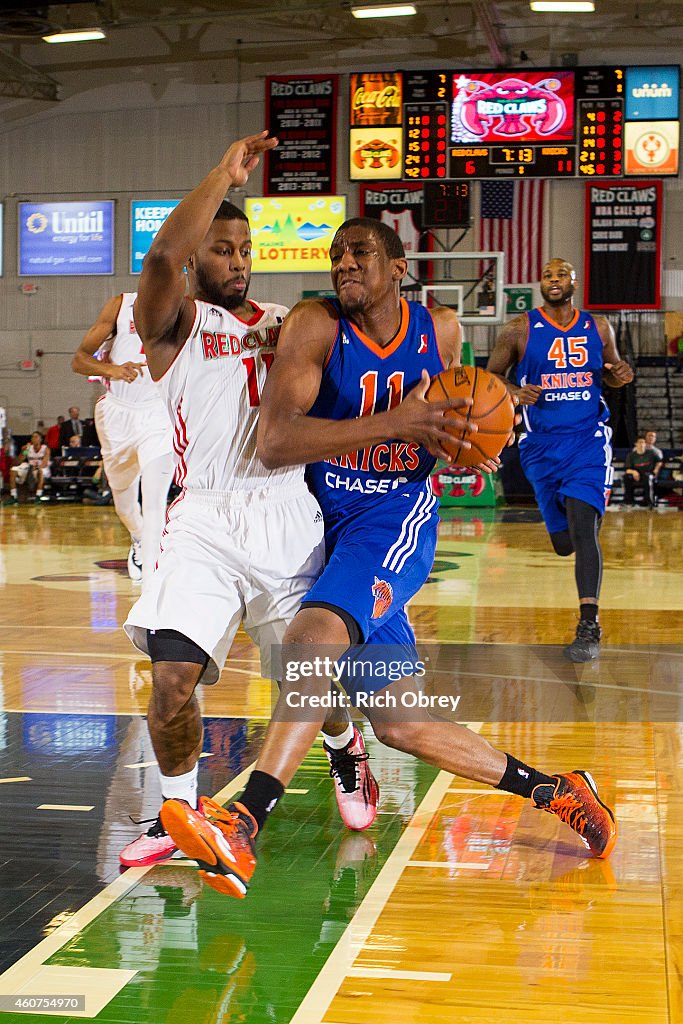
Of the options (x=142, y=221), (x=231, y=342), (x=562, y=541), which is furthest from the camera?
(x=142, y=221)

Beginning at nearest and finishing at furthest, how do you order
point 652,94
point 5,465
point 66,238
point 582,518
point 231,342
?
point 231,342 < point 582,518 < point 652,94 < point 5,465 < point 66,238

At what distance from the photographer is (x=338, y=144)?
24734 millimetres

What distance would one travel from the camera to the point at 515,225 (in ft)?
80.0

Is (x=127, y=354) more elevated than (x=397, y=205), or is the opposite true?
(x=397, y=205)

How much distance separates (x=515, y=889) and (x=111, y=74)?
2605cm

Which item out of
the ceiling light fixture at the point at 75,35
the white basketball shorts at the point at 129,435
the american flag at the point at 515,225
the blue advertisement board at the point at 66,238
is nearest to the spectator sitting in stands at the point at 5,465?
the blue advertisement board at the point at 66,238

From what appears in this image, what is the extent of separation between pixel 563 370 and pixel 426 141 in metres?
14.6

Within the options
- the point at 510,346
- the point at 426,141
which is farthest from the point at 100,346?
the point at 426,141

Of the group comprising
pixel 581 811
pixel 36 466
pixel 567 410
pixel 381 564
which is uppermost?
pixel 567 410

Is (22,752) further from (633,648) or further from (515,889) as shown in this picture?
(633,648)

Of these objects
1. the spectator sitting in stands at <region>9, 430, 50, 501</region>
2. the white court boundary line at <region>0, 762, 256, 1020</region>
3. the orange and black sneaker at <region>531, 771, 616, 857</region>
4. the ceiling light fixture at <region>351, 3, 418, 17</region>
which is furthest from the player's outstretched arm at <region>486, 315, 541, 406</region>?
the spectator sitting in stands at <region>9, 430, 50, 501</region>

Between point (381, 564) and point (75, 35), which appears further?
point (75, 35)

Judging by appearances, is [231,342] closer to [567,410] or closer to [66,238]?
[567,410]

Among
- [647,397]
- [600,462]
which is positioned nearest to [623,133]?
[647,397]
